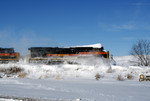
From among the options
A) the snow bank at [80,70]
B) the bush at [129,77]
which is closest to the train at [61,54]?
the snow bank at [80,70]

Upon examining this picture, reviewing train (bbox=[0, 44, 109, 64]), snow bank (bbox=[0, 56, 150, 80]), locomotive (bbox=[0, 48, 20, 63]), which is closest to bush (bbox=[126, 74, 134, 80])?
snow bank (bbox=[0, 56, 150, 80])

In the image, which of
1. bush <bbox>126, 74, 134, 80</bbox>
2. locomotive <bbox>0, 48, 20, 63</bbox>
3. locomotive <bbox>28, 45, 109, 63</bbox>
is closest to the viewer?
bush <bbox>126, 74, 134, 80</bbox>

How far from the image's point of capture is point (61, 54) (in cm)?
1544

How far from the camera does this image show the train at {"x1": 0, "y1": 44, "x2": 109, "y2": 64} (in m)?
14.6

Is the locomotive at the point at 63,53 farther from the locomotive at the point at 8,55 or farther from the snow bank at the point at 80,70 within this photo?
the locomotive at the point at 8,55

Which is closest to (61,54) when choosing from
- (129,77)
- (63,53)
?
(63,53)

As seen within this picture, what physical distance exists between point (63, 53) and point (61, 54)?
0.25m

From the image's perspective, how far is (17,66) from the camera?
542 inches

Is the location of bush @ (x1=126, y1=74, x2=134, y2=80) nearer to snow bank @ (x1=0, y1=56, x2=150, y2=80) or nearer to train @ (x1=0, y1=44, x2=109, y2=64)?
snow bank @ (x1=0, y1=56, x2=150, y2=80)

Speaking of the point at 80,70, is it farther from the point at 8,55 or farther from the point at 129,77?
the point at 8,55

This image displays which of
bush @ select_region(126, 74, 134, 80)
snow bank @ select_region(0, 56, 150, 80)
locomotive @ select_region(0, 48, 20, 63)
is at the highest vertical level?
locomotive @ select_region(0, 48, 20, 63)

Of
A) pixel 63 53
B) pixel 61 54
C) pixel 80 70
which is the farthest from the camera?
pixel 63 53

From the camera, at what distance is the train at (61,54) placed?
14.6 metres

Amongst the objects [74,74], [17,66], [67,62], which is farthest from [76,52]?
[17,66]
